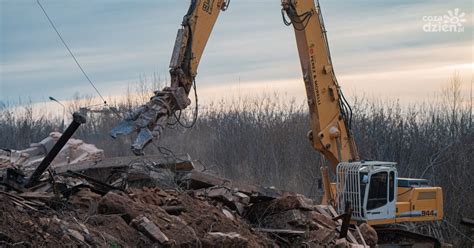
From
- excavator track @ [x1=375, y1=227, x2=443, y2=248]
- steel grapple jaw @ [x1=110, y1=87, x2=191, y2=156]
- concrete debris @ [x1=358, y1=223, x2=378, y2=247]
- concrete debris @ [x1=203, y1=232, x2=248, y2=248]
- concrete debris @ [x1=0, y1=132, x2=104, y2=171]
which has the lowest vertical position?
excavator track @ [x1=375, y1=227, x2=443, y2=248]

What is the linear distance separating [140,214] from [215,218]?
4.10ft

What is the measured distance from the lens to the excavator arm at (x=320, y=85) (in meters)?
14.4

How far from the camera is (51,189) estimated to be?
1088 cm

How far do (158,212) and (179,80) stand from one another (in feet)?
8.80

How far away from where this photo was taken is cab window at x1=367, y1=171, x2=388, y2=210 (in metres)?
14.3

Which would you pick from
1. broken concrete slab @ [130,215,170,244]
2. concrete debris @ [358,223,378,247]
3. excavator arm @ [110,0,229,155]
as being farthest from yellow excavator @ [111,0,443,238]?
broken concrete slab @ [130,215,170,244]

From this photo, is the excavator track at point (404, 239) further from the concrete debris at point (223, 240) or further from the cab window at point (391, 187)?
the concrete debris at point (223, 240)

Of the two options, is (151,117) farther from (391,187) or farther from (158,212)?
(391,187)

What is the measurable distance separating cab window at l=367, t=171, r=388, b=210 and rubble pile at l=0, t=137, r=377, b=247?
954 mm

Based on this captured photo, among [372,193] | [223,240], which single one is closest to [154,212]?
[223,240]

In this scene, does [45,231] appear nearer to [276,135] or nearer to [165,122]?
[165,122]

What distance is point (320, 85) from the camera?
48.1ft

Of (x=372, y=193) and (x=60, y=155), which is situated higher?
(x=60, y=155)

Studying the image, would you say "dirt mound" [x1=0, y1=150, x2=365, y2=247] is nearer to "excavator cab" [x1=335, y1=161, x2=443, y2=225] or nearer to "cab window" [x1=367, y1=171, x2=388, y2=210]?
"excavator cab" [x1=335, y1=161, x2=443, y2=225]
